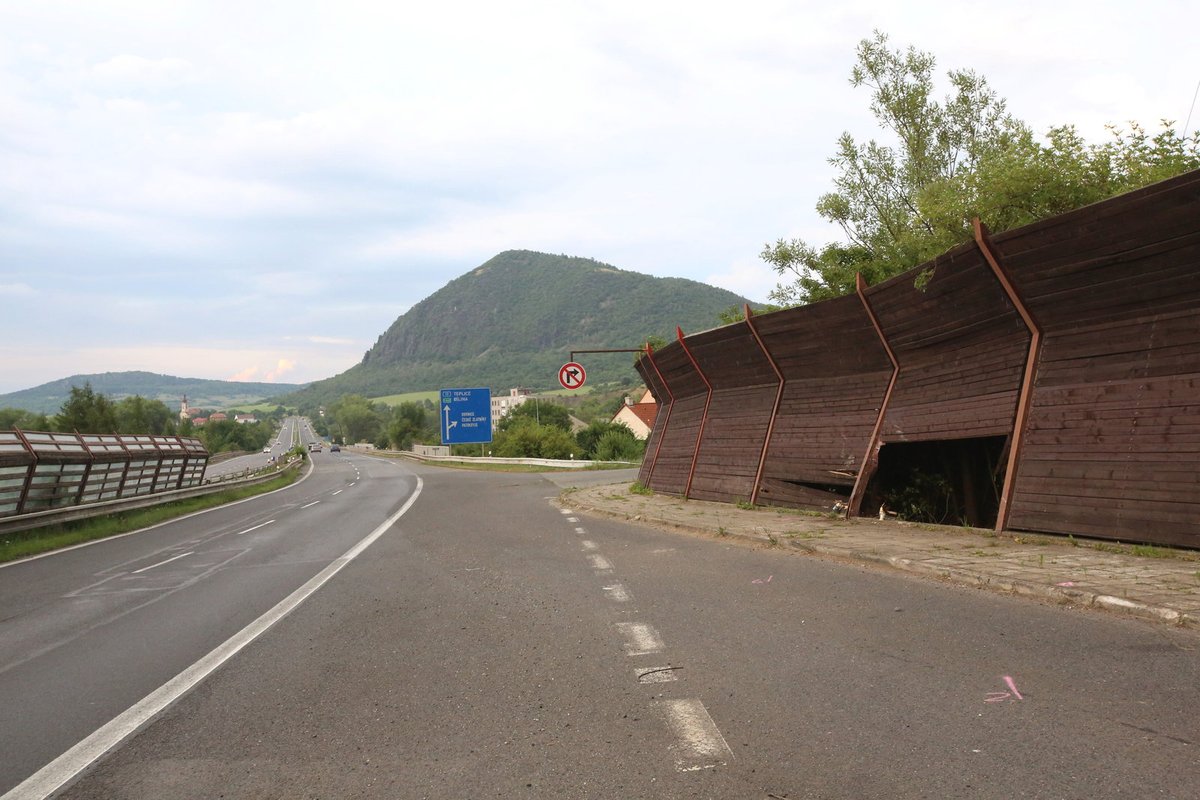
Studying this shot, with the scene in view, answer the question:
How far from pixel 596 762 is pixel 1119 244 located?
23.0 ft

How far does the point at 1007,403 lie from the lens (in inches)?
360

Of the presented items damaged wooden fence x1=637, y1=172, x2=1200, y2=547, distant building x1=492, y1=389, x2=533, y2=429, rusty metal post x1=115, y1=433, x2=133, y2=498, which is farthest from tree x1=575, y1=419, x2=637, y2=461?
distant building x1=492, y1=389, x2=533, y2=429

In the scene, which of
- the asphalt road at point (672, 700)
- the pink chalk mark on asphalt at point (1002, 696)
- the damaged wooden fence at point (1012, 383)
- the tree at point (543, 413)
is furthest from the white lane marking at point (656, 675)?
the tree at point (543, 413)

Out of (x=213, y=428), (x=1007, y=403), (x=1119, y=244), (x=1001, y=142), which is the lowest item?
(x=213, y=428)

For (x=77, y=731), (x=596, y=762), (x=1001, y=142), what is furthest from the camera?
(x=1001, y=142)

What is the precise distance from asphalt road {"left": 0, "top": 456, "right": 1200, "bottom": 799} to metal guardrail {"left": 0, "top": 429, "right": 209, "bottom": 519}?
9858 millimetres

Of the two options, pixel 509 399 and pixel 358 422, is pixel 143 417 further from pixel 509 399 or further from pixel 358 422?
pixel 509 399

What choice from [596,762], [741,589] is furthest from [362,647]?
[741,589]

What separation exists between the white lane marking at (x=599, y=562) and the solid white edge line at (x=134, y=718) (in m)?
3.19

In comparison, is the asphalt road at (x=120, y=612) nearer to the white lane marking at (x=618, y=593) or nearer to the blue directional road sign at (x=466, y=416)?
the white lane marking at (x=618, y=593)

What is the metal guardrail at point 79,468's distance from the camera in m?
15.6

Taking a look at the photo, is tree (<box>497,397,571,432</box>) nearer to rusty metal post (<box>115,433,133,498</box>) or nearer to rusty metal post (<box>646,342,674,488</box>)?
rusty metal post (<box>115,433,133,498</box>)

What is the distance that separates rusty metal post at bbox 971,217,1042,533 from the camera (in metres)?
8.85

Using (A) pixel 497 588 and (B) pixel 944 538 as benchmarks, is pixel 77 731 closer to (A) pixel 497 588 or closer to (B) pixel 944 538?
(A) pixel 497 588
